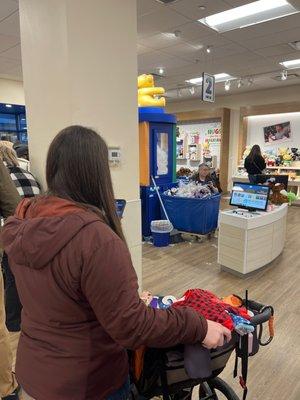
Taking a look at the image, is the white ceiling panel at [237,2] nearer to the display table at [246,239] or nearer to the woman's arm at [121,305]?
the display table at [246,239]

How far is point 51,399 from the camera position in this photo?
3.00ft

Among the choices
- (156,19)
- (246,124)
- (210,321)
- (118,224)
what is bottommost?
(210,321)

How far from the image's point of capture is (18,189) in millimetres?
2197

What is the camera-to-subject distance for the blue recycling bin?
496 cm

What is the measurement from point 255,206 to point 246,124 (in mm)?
6879

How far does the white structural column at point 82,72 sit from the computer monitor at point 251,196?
1.79 m

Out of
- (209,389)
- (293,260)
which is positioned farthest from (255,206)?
(209,389)

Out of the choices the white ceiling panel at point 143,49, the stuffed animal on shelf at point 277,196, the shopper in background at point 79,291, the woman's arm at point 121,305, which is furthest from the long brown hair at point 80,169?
the white ceiling panel at point 143,49

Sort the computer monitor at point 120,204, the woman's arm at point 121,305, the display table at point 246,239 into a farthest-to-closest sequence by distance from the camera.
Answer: the display table at point 246,239, the computer monitor at point 120,204, the woman's arm at point 121,305

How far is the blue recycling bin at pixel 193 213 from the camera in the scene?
16.3ft

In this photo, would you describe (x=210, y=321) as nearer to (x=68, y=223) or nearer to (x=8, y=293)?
(x=68, y=223)

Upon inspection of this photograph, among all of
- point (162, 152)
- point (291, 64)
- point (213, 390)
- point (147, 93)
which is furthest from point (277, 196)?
point (291, 64)

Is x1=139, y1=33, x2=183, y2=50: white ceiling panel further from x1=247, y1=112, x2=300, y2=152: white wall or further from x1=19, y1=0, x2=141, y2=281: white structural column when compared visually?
x1=247, y1=112, x2=300, y2=152: white wall

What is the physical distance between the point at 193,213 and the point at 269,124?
599 centimetres
